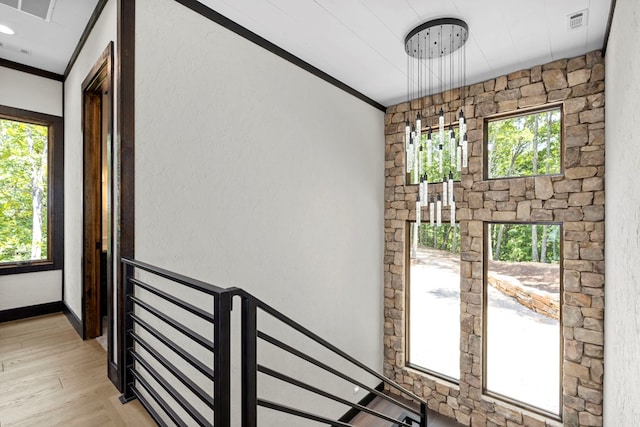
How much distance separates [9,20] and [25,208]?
1.93m

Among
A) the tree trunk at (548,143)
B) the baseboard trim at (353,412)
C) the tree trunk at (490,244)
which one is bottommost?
the baseboard trim at (353,412)

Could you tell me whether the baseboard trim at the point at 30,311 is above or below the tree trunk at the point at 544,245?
below

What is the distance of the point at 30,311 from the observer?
3.29m

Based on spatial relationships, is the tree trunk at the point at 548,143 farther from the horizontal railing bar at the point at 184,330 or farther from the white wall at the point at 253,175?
the horizontal railing bar at the point at 184,330

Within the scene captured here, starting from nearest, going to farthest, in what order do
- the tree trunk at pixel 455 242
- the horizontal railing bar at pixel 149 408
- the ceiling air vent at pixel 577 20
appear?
the horizontal railing bar at pixel 149 408, the ceiling air vent at pixel 577 20, the tree trunk at pixel 455 242

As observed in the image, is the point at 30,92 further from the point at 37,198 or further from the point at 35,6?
the point at 35,6

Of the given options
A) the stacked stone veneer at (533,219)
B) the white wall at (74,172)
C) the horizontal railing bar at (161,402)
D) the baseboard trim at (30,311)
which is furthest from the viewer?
the baseboard trim at (30,311)

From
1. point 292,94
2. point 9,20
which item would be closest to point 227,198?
point 292,94

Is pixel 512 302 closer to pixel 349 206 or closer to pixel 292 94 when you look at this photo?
pixel 349 206

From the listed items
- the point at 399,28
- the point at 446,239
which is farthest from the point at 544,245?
the point at 399,28

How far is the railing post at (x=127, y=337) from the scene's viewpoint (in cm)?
181

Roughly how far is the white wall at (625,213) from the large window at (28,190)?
4.95 m

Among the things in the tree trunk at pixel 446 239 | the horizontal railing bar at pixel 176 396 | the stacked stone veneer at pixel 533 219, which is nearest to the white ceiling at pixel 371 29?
the stacked stone veneer at pixel 533 219

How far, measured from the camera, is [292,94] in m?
2.95
